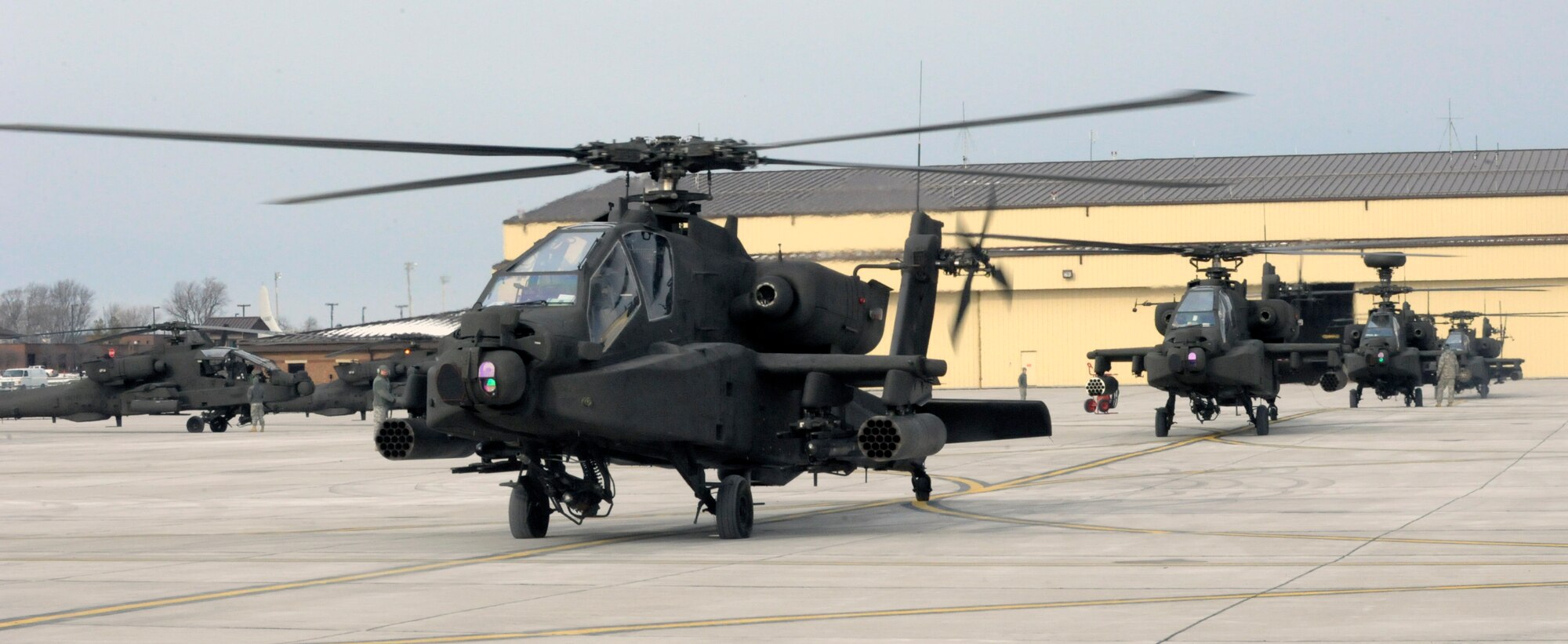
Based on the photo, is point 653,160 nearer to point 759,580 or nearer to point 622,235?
point 622,235

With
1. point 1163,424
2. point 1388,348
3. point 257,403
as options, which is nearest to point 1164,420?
point 1163,424

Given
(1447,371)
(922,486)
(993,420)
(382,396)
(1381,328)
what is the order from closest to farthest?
(993,420) → (922,486) → (382,396) → (1381,328) → (1447,371)

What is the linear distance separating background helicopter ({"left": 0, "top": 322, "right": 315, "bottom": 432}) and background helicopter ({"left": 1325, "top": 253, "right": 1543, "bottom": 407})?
2950cm

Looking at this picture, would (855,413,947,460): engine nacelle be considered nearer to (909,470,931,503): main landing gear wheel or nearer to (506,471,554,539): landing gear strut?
(506,471,554,539): landing gear strut

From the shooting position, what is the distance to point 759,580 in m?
11.6

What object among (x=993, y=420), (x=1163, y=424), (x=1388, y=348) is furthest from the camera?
(x=1388, y=348)

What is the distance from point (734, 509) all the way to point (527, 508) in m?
1.95

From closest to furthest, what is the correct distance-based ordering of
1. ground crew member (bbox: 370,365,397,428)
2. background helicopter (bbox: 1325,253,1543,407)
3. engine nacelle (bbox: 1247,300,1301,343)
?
engine nacelle (bbox: 1247,300,1301,343) < ground crew member (bbox: 370,365,397,428) < background helicopter (bbox: 1325,253,1543,407)

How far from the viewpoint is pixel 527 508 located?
15.0 meters

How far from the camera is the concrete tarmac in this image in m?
9.30

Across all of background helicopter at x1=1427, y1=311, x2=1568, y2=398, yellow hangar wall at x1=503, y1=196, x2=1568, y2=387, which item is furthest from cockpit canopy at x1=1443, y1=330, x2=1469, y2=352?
yellow hangar wall at x1=503, y1=196, x2=1568, y2=387

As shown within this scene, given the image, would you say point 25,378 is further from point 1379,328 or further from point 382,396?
point 1379,328

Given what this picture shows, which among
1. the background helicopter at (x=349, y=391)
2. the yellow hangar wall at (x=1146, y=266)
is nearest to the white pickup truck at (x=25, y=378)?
the yellow hangar wall at (x=1146, y=266)

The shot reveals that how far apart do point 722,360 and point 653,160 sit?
1977 millimetres
